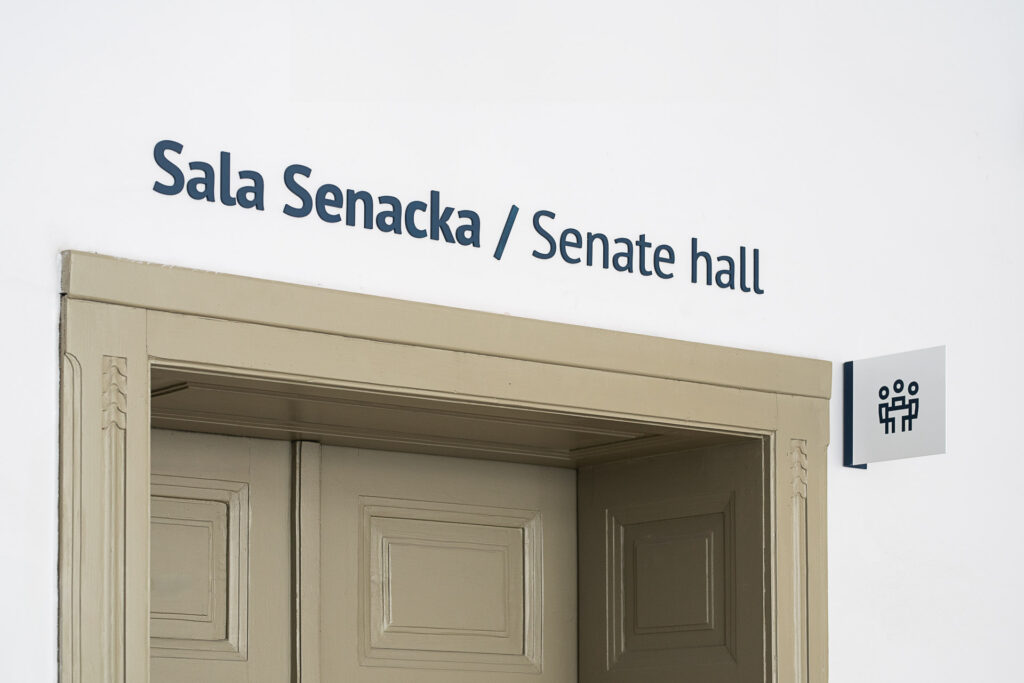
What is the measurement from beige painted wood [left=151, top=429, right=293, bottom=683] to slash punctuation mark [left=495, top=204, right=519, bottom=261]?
92 cm

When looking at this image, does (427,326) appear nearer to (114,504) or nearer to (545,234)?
(545,234)

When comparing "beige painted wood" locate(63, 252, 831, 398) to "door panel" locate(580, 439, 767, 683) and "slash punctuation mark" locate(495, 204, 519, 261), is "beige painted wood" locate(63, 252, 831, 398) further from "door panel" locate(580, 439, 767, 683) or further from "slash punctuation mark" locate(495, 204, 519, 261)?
"door panel" locate(580, 439, 767, 683)

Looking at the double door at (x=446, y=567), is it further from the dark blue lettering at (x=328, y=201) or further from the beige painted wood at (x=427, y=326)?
the dark blue lettering at (x=328, y=201)

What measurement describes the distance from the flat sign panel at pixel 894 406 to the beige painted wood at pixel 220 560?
1.78 m

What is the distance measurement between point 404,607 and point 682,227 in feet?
4.70

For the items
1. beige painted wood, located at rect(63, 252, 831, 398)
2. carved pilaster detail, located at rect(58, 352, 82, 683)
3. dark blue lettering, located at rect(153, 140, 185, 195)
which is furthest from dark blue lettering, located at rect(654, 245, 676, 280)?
carved pilaster detail, located at rect(58, 352, 82, 683)

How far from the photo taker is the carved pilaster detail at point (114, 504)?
3363 millimetres

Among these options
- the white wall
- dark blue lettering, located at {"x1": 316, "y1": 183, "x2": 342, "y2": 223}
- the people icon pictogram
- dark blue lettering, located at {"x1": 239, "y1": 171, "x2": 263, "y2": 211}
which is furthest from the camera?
the people icon pictogram

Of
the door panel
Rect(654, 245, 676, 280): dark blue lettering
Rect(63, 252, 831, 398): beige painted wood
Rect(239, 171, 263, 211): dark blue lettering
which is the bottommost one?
the door panel

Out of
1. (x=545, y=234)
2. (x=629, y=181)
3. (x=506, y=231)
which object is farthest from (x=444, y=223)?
(x=629, y=181)

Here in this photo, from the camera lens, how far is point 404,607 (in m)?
4.80

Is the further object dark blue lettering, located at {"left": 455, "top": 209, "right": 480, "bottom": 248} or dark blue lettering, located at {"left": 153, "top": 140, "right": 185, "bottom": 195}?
dark blue lettering, located at {"left": 455, "top": 209, "right": 480, "bottom": 248}

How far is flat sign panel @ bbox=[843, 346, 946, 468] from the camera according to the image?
4691 mm

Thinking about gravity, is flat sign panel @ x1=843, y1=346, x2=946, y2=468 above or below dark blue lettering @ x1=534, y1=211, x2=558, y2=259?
below
